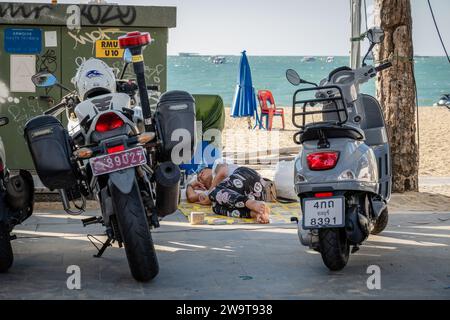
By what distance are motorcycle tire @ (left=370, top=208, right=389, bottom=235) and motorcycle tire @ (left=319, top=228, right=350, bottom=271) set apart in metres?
1.52

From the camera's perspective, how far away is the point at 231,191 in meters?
8.84

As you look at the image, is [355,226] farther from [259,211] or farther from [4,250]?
[259,211]

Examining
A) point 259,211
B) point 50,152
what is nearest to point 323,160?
point 50,152

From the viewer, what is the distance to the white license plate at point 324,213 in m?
5.69

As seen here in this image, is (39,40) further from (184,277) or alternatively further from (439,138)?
(439,138)

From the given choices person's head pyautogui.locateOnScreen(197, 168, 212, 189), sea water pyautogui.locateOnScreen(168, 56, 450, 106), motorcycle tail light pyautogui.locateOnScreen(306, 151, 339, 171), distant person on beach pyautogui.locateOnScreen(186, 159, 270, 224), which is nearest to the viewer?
motorcycle tail light pyautogui.locateOnScreen(306, 151, 339, 171)

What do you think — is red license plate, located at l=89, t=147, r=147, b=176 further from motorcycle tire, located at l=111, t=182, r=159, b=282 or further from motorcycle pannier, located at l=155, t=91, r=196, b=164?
motorcycle pannier, located at l=155, t=91, r=196, b=164

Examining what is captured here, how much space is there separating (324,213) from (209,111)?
6140mm

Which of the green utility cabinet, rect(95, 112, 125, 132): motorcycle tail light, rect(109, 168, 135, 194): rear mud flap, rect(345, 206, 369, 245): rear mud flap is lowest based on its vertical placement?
rect(345, 206, 369, 245): rear mud flap

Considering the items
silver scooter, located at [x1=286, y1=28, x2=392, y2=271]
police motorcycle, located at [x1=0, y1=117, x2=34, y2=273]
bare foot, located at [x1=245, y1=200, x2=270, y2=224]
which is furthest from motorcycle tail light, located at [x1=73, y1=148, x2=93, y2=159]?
bare foot, located at [x1=245, y1=200, x2=270, y2=224]

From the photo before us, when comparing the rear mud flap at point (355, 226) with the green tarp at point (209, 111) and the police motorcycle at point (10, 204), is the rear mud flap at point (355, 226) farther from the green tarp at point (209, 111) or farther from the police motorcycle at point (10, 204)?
the green tarp at point (209, 111)

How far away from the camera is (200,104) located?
11703 millimetres

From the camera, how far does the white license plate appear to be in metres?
5.69
